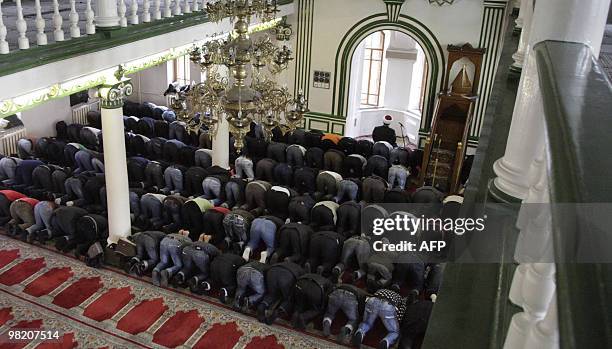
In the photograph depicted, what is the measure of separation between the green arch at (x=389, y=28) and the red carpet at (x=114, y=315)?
26.5ft

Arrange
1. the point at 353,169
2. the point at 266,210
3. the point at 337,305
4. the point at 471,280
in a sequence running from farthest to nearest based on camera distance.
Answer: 1. the point at 353,169
2. the point at 266,210
3. the point at 337,305
4. the point at 471,280

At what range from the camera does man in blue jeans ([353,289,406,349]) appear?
732cm

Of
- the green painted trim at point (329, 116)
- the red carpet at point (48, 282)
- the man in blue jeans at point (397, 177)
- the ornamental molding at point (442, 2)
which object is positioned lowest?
the red carpet at point (48, 282)

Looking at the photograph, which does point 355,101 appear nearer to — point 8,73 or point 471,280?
point 8,73

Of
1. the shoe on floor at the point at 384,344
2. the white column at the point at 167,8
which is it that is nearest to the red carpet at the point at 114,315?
the shoe on floor at the point at 384,344

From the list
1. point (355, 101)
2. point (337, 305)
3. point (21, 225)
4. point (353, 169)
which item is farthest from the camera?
point (355, 101)

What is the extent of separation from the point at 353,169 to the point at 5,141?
27.5 feet

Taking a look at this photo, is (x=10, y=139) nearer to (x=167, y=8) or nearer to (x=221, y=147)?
(x=221, y=147)

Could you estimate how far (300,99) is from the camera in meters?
6.52

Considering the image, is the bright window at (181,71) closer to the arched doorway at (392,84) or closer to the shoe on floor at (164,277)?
the arched doorway at (392,84)

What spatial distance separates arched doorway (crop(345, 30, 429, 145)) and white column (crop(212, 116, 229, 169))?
5051 mm

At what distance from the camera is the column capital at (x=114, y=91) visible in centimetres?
863

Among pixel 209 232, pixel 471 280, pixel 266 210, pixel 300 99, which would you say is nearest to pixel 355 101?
pixel 266 210

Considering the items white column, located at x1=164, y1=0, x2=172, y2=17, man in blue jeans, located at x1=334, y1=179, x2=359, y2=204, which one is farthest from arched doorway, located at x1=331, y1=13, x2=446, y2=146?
white column, located at x1=164, y1=0, x2=172, y2=17
